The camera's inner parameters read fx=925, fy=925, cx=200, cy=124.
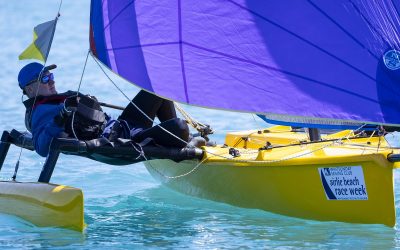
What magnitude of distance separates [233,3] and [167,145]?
47.1 inches

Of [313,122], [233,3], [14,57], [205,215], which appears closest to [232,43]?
[233,3]

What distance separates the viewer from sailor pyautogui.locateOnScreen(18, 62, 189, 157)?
216 inches

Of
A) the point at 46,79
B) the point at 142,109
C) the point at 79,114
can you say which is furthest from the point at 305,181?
the point at 46,79

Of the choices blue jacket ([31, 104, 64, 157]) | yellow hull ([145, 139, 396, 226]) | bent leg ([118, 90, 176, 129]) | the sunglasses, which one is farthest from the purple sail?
bent leg ([118, 90, 176, 129])

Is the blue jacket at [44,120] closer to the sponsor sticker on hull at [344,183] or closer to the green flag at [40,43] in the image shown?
the green flag at [40,43]

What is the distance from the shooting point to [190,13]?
4852mm

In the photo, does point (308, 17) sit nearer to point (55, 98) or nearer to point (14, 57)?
point (55, 98)

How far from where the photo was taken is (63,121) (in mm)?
5473

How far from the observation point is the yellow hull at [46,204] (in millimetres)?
Result: 5125

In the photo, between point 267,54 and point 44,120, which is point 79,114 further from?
point 267,54

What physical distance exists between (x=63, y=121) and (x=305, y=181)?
4.80 feet

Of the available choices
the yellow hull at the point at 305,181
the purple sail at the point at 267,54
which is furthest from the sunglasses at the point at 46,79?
the yellow hull at the point at 305,181

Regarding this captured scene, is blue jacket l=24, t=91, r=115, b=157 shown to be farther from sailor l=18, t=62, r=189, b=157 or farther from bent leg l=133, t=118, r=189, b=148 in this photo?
bent leg l=133, t=118, r=189, b=148

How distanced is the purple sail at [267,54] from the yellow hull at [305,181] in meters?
0.32
